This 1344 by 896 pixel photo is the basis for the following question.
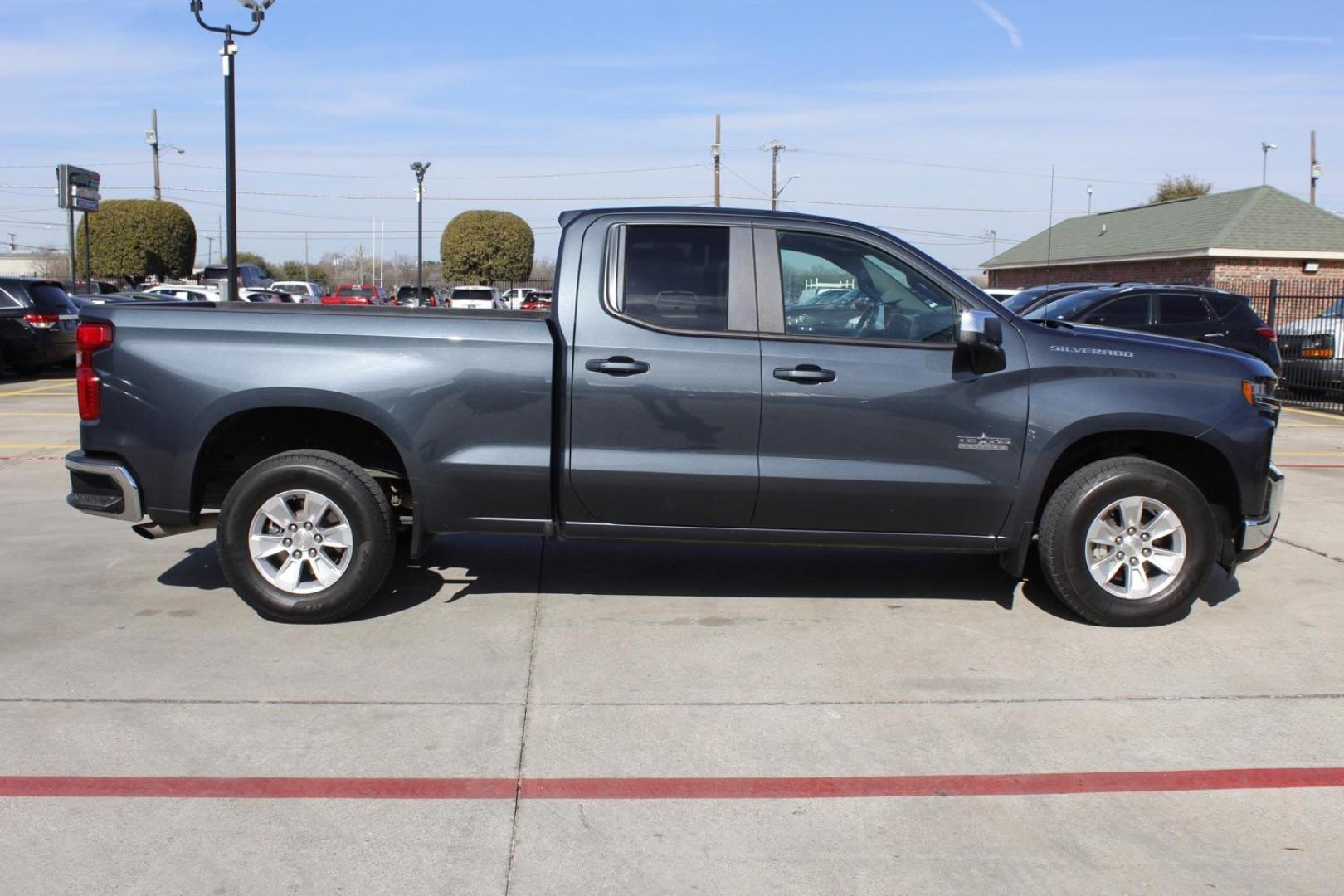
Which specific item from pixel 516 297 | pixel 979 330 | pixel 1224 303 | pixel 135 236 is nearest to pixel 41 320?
pixel 1224 303

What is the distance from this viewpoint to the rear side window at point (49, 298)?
1870 centimetres

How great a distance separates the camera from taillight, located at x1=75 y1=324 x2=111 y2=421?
5555 millimetres

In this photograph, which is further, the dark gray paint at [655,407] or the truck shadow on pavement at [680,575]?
the truck shadow on pavement at [680,575]

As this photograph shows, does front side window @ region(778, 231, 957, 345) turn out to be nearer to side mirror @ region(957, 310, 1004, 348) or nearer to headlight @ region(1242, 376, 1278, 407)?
side mirror @ region(957, 310, 1004, 348)

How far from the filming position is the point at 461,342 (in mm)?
5527

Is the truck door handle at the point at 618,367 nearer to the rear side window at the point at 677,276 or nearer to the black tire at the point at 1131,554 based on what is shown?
the rear side window at the point at 677,276

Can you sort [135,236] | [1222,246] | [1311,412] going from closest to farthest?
[1311,412]
[1222,246]
[135,236]

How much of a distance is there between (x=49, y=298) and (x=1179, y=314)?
16.8m

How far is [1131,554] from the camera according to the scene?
5.80 m

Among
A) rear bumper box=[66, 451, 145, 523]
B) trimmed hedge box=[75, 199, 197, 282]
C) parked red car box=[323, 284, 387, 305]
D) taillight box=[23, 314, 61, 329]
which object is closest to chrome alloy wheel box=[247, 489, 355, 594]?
rear bumper box=[66, 451, 145, 523]

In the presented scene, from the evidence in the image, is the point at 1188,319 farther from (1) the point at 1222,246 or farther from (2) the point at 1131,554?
(1) the point at 1222,246

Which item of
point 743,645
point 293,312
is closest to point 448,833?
point 743,645

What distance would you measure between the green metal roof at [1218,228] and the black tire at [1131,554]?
29.0 m

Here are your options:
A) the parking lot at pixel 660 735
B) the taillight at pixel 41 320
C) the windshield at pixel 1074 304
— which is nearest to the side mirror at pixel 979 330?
the parking lot at pixel 660 735
